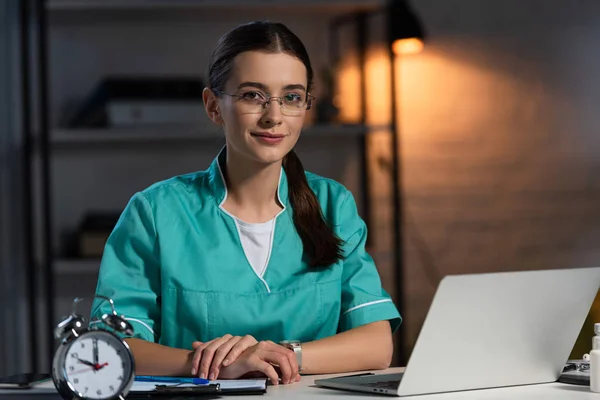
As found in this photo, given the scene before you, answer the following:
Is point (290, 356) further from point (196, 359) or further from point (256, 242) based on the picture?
point (256, 242)

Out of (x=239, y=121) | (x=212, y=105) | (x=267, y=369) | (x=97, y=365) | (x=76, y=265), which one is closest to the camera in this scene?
(x=97, y=365)

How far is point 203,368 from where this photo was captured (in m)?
1.55

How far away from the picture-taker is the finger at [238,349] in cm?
155

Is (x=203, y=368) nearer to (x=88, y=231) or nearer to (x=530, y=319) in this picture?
(x=530, y=319)

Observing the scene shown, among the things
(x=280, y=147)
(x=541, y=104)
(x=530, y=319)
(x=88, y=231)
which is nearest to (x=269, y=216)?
(x=280, y=147)

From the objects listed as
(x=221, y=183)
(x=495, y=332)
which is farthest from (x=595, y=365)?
(x=221, y=183)

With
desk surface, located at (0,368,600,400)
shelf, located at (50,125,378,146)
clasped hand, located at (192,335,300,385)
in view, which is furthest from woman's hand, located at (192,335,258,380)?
shelf, located at (50,125,378,146)

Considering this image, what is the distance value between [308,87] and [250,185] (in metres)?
0.23

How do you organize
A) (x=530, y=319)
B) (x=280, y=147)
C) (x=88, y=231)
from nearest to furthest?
(x=530, y=319)
(x=280, y=147)
(x=88, y=231)

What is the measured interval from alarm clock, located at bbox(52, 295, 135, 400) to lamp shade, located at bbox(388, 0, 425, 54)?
226cm

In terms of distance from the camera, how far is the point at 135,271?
177 cm

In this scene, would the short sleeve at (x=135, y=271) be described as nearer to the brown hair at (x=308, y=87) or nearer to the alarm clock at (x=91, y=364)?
the brown hair at (x=308, y=87)

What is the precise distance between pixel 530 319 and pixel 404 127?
2369 mm

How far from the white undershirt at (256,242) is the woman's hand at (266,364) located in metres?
0.28
